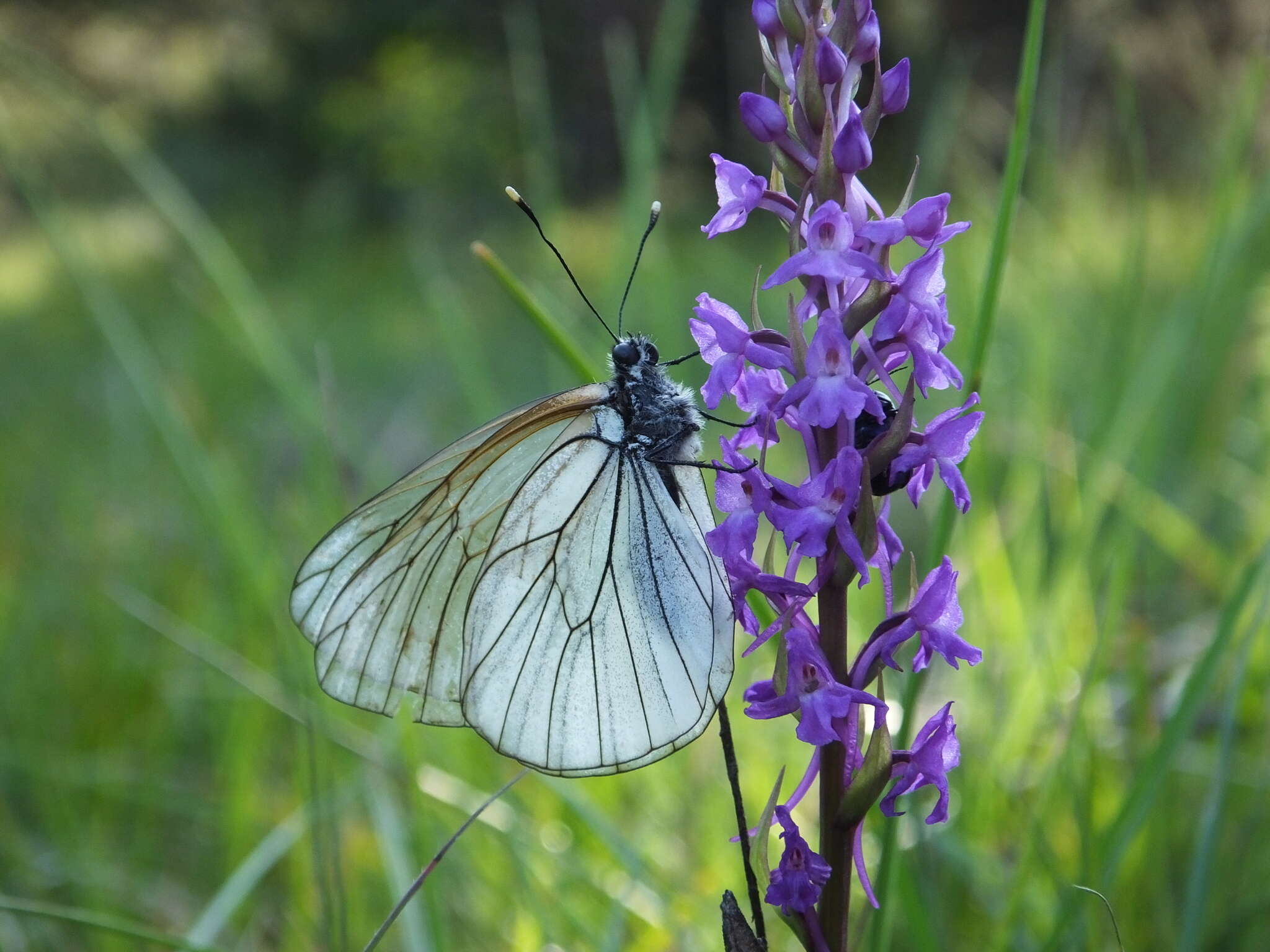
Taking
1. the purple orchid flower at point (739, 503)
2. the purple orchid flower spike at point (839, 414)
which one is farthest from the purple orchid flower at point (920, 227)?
the purple orchid flower at point (739, 503)

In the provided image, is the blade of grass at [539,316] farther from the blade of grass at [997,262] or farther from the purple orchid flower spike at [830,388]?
the blade of grass at [997,262]

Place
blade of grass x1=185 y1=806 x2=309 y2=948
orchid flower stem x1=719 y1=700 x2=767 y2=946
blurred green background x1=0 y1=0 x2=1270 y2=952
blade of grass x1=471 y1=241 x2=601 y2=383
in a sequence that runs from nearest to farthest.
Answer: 1. orchid flower stem x1=719 y1=700 x2=767 y2=946
2. blade of grass x1=471 y1=241 x2=601 y2=383
3. blade of grass x1=185 y1=806 x2=309 y2=948
4. blurred green background x1=0 y1=0 x2=1270 y2=952

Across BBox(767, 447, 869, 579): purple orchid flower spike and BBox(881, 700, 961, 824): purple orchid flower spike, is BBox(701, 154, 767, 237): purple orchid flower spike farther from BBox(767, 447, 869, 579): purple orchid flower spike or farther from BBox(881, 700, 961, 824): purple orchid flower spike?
BBox(881, 700, 961, 824): purple orchid flower spike

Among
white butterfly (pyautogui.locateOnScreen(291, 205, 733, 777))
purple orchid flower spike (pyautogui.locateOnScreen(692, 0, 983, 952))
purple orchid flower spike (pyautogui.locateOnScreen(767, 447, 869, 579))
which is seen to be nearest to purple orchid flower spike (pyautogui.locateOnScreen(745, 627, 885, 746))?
purple orchid flower spike (pyautogui.locateOnScreen(692, 0, 983, 952))

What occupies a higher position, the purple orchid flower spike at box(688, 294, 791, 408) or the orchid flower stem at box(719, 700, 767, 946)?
the purple orchid flower spike at box(688, 294, 791, 408)

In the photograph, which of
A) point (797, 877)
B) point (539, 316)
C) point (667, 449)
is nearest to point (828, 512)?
point (797, 877)

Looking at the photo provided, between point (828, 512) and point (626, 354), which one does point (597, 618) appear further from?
point (828, 512)

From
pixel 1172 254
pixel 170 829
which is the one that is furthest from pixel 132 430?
pixel 1172 254

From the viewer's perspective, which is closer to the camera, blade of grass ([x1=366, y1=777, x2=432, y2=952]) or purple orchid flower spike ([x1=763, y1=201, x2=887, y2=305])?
purple orchid flower spike ([x1=763, y1=201, x2=887, y2=305])

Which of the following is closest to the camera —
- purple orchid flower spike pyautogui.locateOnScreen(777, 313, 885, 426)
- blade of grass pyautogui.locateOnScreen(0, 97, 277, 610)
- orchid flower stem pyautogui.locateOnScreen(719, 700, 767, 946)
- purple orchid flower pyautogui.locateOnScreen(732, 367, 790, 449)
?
purple orchid flower spike pyautogui.locateOnScreen(777, 313, 885, 426)
